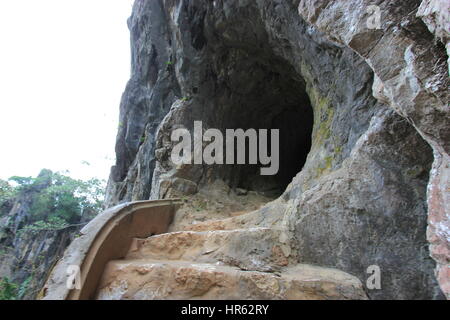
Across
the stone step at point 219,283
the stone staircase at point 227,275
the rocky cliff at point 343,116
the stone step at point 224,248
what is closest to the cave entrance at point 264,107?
the rocky cliff at point 343,116

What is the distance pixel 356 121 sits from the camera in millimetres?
2783

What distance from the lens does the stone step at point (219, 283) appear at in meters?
1.85

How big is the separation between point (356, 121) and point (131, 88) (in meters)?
8.49

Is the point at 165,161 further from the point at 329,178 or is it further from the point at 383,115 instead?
the point at 383,115

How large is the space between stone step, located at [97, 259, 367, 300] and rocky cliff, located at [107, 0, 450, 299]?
0.22 m

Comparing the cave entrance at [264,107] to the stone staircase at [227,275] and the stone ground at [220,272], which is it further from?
the stone staircase at [227,275]

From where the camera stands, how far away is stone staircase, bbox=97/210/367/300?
1867 mm

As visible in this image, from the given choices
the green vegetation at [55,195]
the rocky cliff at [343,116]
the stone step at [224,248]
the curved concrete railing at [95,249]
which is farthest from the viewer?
the green vegetation at [55,195]

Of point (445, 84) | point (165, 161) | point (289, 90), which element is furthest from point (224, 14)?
point (445, 84)

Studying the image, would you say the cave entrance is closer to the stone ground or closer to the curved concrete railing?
the curved concrete railing

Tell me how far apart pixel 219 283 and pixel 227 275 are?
0.09 meters

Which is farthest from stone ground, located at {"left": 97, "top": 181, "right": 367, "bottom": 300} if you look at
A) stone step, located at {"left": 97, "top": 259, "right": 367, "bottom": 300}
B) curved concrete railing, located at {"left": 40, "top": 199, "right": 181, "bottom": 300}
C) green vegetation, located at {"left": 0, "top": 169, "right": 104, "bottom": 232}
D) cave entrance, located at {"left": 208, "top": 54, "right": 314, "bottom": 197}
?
green vegetation, located at {"left": 0, "top": 169, "right": 104, "bottom": 232}

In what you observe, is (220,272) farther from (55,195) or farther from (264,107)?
(55,195)

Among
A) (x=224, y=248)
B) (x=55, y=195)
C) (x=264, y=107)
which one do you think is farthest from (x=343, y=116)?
(x=55, y=195)
